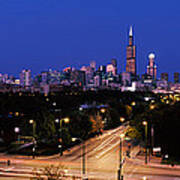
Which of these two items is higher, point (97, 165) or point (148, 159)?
point (148, 159)

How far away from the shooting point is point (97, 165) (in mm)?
35562

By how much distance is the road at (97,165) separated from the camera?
3117 centimetres

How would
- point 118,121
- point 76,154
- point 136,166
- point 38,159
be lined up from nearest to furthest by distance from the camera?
point 136,166, point 38,159, point 76,154, point 118,121

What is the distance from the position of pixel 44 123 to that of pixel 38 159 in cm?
901

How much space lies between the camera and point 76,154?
41.4 m

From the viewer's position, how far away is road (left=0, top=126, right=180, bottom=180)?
102 feet

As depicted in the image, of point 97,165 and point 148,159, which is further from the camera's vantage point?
point 148,159

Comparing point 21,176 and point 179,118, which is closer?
point 21,176

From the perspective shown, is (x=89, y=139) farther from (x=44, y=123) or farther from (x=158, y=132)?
(x=158, y=132)

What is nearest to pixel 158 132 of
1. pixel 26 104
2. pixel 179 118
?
pixel 179 118

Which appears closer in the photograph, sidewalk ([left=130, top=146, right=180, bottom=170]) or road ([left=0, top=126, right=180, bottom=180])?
road ([left=0, top=126, right=180, bottom=180])

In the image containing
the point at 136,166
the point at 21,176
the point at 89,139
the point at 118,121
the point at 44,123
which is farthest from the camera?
the point at 118,121

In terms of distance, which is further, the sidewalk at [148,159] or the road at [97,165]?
the sidewalk at [148,159]

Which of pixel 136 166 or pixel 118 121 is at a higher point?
pixel 118 121
